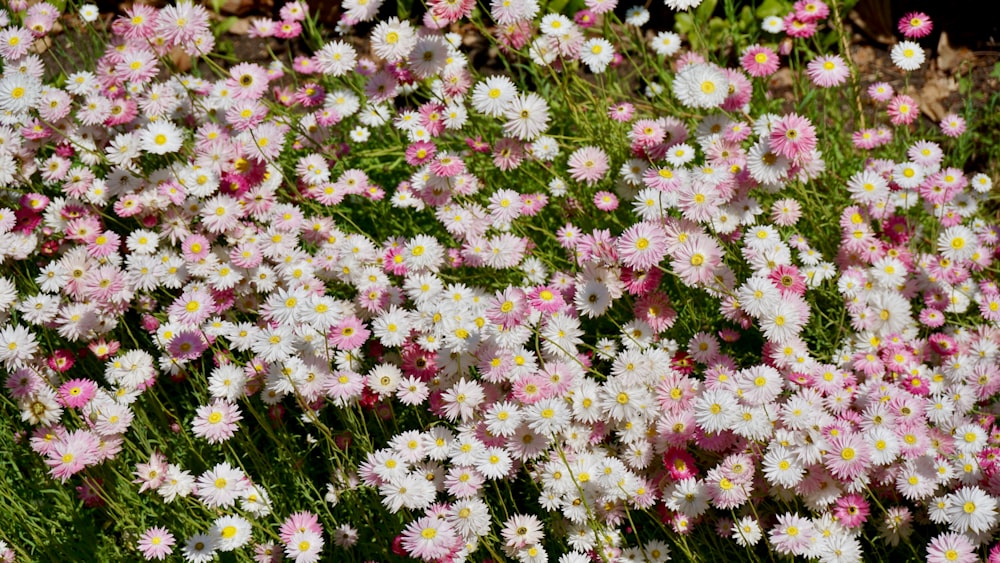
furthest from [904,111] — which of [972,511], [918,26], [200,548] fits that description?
[200,548]

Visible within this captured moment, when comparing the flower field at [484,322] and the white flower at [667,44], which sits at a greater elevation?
the white flower at [667,44]

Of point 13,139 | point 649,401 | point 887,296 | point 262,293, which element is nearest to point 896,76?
point 887,296

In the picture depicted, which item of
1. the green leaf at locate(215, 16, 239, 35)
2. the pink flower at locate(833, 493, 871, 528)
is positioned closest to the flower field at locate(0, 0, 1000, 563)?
the pink flower at locate(833, 493, 871, 528)

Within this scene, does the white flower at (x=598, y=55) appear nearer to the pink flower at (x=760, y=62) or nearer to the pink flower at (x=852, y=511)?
the pink flower at (x=760, y=62)

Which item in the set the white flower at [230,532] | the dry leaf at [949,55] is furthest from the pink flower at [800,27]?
the white flower at [230,532]

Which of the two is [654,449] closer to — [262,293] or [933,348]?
[933,348]
